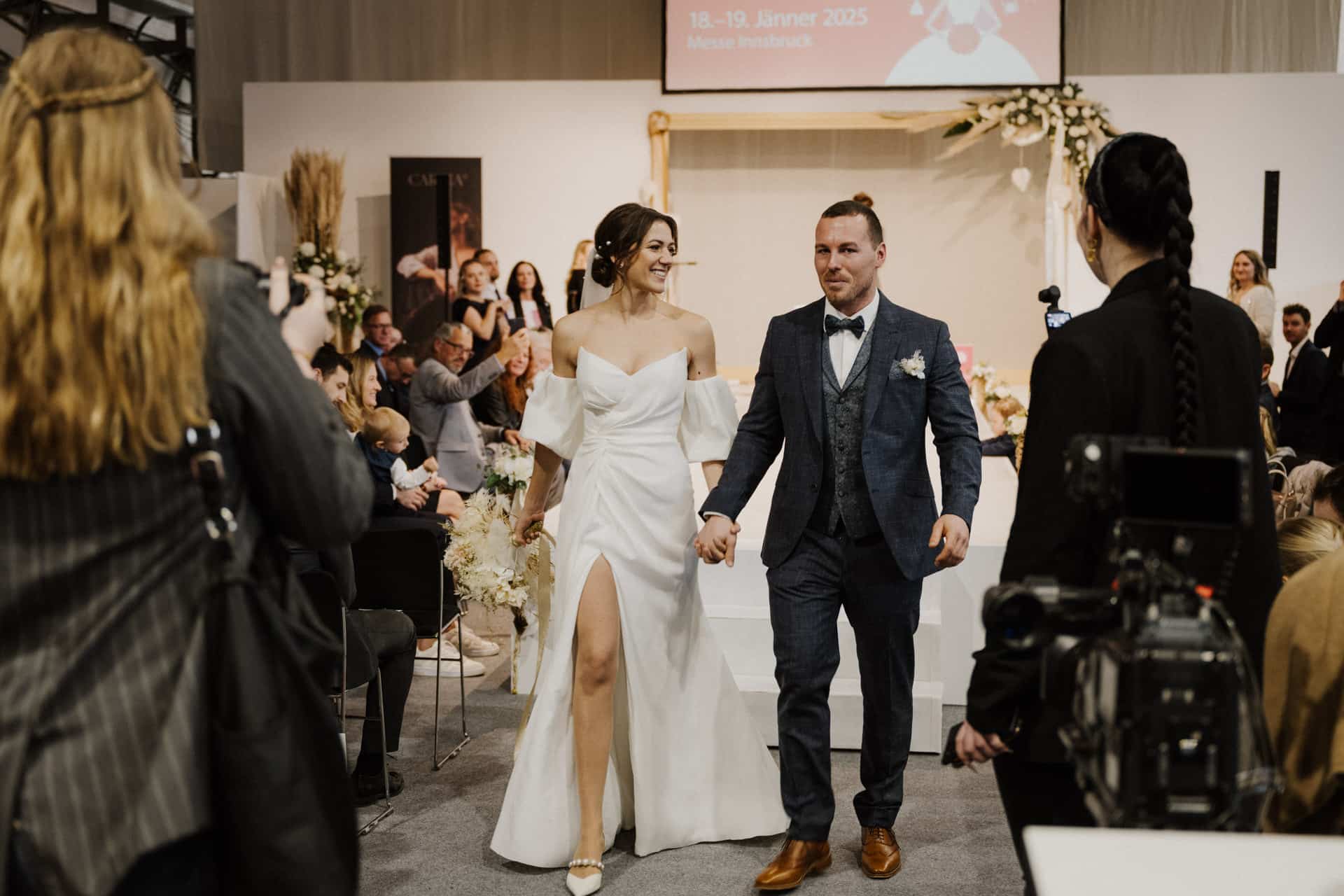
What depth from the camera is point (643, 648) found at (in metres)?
3.54

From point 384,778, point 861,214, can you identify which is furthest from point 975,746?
point 384,778

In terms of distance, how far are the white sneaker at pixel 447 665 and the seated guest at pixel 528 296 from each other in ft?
11.4

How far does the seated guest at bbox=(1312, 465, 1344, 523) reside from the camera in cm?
340

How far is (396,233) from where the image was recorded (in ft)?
32.0

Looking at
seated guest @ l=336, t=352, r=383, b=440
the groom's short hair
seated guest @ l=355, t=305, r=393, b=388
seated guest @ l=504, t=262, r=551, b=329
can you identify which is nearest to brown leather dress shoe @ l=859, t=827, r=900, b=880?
the groom's short hair

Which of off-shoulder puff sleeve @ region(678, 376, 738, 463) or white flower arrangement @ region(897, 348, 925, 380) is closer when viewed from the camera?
white flower arrangement @ region(897, 348, 925, 380)

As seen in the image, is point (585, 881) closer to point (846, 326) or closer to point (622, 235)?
point (846, 326)

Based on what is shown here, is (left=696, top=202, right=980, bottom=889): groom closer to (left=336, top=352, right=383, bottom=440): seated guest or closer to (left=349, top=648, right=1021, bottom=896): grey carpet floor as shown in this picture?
(left=349, top=648, right=1021, bottom=896): grey carpet floor

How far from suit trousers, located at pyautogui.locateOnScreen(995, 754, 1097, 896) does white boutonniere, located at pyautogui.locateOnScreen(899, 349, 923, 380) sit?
1.42m

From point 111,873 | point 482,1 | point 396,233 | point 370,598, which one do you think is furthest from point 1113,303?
point 482,1

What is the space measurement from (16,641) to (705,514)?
2041mm

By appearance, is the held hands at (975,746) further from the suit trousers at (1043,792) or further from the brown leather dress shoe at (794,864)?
the brown leather dress shoe at (794,864)

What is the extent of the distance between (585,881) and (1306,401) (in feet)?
18.2

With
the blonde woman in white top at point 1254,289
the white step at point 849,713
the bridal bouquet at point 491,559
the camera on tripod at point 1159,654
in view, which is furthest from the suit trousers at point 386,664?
the blonde woman in white top at point 1254,289
